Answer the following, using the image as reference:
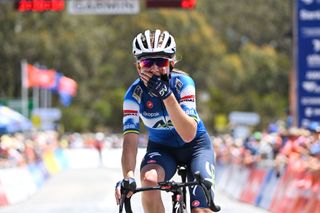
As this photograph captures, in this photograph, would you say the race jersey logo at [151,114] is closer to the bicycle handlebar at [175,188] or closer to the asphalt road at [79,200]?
the bicycle handlebar at [175,188]

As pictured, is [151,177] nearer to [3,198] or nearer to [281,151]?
[3,198]

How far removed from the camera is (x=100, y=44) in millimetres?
87625

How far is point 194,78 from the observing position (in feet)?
300

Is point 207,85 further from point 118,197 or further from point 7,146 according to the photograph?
point 118,197

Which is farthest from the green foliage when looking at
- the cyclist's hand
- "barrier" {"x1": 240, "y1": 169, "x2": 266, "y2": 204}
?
the cyclist's hand

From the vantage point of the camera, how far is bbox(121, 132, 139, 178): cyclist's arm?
748cm

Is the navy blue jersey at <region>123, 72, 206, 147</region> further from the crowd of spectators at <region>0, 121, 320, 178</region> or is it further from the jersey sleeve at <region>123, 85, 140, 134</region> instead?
the crowd of spectators at <region>0, 121, 320, 178</region>

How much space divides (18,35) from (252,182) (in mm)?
54876

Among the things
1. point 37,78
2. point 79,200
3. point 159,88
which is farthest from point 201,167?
point 37,78

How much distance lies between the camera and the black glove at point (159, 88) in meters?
7.05

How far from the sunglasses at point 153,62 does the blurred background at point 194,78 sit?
240 inches

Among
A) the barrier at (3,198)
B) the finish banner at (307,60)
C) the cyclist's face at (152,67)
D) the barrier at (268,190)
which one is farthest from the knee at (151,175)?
the finish banner at (307,60)

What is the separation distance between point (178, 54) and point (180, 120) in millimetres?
73991

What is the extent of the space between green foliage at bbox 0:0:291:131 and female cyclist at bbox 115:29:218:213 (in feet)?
216
